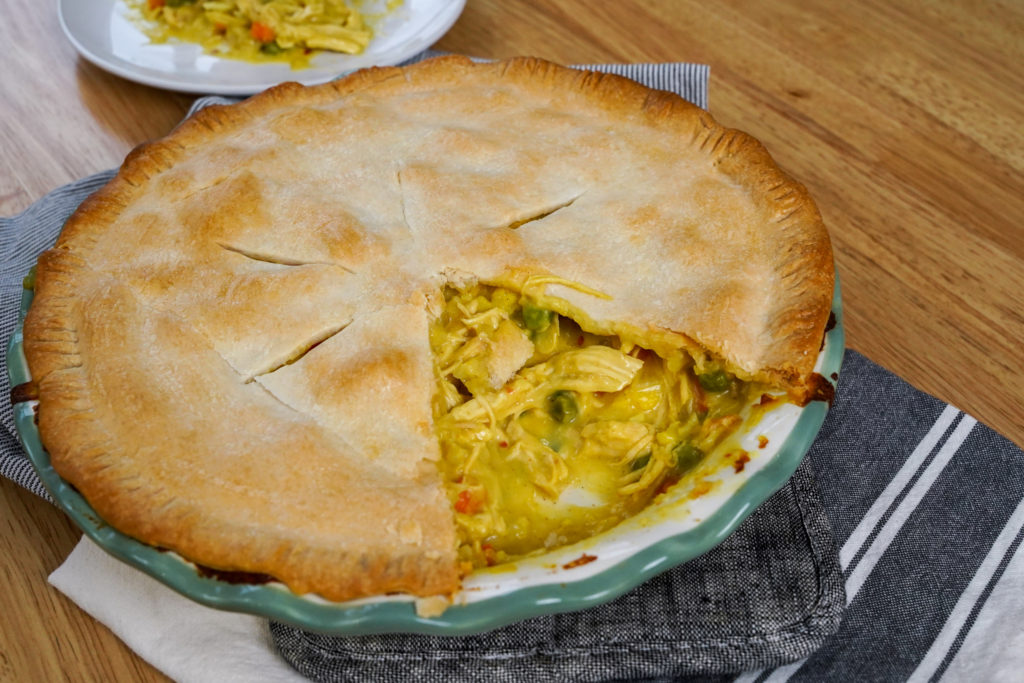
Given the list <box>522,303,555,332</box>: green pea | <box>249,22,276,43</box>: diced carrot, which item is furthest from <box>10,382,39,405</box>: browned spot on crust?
<box>249,22,276,43</box>: diced carrot

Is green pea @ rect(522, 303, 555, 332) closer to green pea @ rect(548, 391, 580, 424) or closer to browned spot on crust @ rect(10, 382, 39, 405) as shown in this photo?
green pea @ rect(548, 391, 580, 424)

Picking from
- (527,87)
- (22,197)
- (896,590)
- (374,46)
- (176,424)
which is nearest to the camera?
(176,424)

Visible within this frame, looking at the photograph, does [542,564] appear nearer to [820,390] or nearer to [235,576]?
[235,576]

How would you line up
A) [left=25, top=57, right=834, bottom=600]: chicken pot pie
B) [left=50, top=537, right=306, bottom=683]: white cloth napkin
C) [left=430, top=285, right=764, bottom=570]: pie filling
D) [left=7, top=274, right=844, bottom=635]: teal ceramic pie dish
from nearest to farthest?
[left=7, top=274, right=844, bottom=635]: teal ceramic pie dish → [left=25, top=57, right=834, bottom=600]: chicken pot pie → [left=50, top=537, right=306, bottom=683]: white cloth napkin → [left=430, top=285, right=764, bottom=570]: pie filling

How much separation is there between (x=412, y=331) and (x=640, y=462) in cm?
55

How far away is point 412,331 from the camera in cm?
199

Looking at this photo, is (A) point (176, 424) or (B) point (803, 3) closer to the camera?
(A) point (176, 424)

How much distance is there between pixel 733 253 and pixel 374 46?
1857 mm

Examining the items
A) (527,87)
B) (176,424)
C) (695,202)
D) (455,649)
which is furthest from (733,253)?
(176,424)

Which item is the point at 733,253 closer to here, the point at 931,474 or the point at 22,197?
the point at 931,474

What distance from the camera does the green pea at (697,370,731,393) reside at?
198 centimetres

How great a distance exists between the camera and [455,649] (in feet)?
5.77

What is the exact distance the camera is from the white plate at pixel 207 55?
3160 mm

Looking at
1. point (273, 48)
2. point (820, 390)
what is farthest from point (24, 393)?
point (273, 48)
